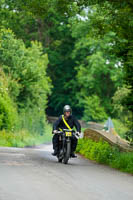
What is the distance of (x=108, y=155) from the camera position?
54.6 ft

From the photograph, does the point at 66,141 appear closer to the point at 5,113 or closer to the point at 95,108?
the point at 5,113

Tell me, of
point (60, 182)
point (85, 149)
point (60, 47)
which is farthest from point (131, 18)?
point (60, 47)

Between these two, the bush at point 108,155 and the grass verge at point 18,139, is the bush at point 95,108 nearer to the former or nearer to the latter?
the grass verge at point 18,139

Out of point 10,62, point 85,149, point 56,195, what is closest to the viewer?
point 56,195

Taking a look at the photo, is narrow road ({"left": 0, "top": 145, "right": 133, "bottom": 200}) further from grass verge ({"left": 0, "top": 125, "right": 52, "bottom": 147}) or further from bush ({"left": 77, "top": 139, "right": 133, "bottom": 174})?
grass verge ({"left": 0, "top": 125, "right": 52, "bottom": 147})

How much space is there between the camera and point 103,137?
1897 cm

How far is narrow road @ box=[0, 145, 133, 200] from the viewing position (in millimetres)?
8688

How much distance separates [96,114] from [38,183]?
54.7 meters

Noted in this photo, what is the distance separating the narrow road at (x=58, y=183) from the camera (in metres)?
8.69

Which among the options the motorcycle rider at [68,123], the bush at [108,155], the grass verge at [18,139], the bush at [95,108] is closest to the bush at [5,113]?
the grass verge at [18,139]

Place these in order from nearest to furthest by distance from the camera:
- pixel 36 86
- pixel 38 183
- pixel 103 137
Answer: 1. pixel 38 183
2. pixel 103 137
3. pixel 36 86

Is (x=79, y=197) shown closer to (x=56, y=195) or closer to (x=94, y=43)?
(x=56, y=195)

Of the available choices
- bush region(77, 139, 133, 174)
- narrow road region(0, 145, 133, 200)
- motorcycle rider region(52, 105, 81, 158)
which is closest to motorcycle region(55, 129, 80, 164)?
motorcycle rider region(52, 105, 81, 158)

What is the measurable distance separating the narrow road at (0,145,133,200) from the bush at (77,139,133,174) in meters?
1.29
